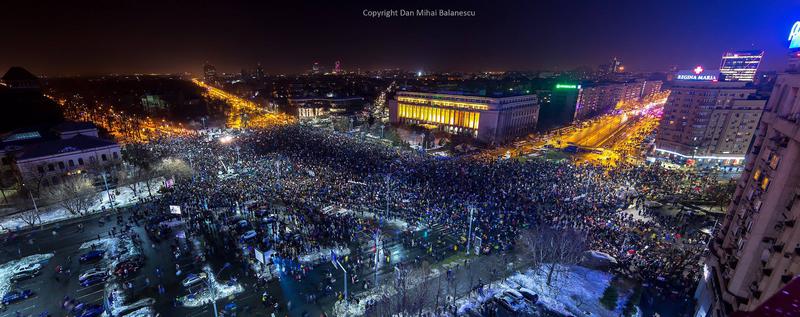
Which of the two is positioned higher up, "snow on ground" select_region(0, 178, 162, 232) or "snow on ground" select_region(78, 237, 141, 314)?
"snow on ground" select_region(78, 237, 141, 314)

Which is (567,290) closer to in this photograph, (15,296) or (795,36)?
(795,36)

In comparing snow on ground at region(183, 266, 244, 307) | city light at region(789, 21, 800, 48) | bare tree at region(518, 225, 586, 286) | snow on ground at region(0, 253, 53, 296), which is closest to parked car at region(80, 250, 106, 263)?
snow on ground at region(0, 253, 53, 296)

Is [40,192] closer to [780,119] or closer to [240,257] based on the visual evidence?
[240,257]

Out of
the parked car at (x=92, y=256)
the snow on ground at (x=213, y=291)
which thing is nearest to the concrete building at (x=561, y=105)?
the snow on ground at (x=213, y=291)

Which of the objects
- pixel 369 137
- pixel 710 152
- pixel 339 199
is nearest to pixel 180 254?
pixel 339 199

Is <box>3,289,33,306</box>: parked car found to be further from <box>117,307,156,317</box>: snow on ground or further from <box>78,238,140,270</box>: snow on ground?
<box>117,307,156,317</box>: snow on ground
